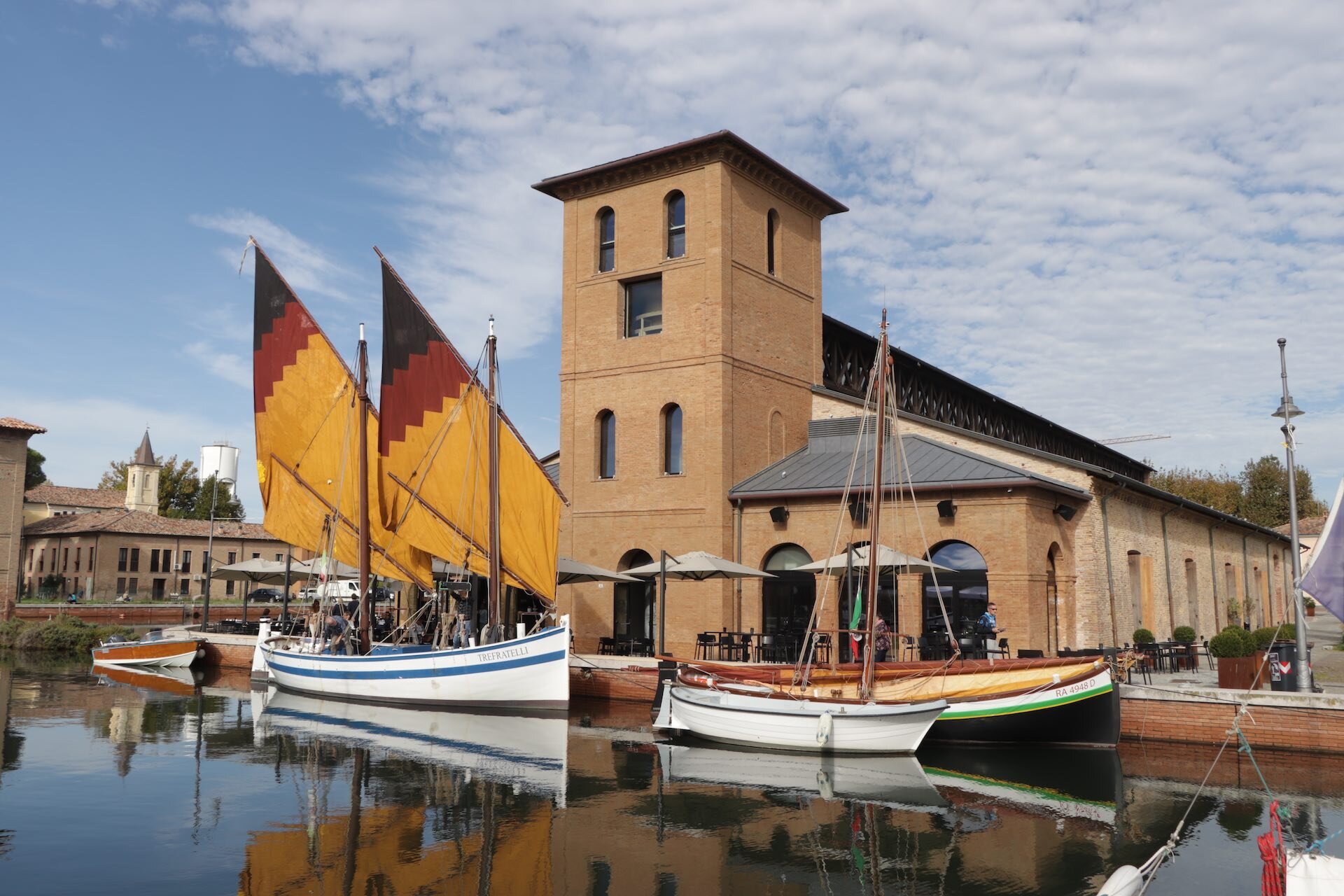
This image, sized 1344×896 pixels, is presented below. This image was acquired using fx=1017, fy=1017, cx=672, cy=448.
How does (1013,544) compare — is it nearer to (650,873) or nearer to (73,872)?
(650,873)

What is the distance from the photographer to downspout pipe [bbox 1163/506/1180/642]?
31.2 meters

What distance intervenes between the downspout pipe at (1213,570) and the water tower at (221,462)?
230ft

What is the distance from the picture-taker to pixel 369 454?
30.5 meters

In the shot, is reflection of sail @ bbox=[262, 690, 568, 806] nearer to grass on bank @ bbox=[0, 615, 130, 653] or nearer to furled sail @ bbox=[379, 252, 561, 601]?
furled sail @ bbox=[379, 252, 561, 601]

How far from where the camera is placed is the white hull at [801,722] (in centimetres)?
1767

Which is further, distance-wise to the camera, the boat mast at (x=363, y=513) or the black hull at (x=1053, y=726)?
the boat mast at (x=363, y=513)

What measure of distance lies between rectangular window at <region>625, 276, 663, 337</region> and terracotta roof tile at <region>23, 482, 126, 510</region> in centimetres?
6792

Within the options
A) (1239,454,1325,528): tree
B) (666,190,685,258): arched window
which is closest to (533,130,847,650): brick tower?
(666,190,685,258): arched window

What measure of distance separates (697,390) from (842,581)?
275 inches

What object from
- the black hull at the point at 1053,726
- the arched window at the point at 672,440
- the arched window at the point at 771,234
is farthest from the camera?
the arched window at the point at 771,234

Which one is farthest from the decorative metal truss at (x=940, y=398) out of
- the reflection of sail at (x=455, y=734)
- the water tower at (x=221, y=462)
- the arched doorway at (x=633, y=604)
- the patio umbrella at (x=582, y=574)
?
the water tower at (x=221, y=462)

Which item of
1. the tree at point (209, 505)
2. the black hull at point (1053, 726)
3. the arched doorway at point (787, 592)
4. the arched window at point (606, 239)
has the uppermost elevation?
the arched window at point (606, 239)

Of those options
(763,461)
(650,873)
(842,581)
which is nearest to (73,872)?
(650,873)

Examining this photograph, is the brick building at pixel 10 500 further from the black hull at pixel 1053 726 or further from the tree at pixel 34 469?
the black hull at pixel 1053 726
